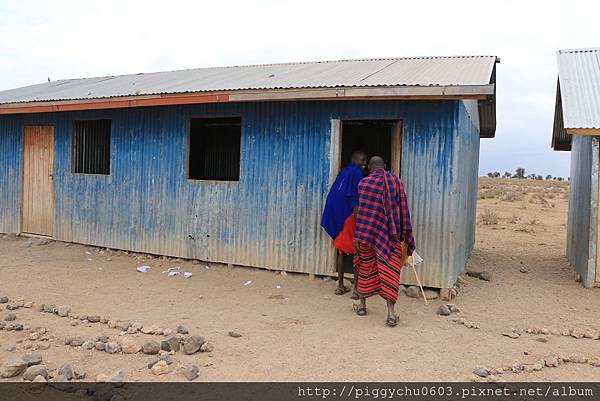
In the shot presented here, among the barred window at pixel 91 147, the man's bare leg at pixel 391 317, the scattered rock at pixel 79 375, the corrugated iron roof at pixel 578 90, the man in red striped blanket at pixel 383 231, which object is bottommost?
the scattered rock at pixel 79 375

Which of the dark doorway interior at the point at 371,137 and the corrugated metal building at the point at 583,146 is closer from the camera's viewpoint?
the corrugated metal building at the point at 583,146

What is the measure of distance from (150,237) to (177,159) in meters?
1.43

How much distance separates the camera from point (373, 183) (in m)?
5.67

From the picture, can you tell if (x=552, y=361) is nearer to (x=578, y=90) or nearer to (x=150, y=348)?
(x=150, y=348)

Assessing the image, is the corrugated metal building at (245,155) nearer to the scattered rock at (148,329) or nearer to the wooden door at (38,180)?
the wooden door at (38,180)

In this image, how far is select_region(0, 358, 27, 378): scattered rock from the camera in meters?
4.02

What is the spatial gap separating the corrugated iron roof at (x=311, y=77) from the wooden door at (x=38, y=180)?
2.55 ft

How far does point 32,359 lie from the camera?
4254 millimetres

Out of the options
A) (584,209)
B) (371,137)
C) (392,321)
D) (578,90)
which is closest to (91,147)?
(371,137)

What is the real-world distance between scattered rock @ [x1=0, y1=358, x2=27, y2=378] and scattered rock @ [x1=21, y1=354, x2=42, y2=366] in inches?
2.4

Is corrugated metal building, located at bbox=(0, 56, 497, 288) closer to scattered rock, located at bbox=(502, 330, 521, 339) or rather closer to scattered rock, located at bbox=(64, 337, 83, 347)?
scattered rock, located at bbox=(502, 330, 521, 339)

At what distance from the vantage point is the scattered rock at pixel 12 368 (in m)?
4.02

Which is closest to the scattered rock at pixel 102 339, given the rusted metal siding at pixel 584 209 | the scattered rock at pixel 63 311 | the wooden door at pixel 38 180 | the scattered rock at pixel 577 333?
the scattered rock at pixel 63 311

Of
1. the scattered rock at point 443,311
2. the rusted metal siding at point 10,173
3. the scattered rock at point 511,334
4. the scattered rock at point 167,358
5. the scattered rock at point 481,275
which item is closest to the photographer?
the scattered rock at point 167,358
